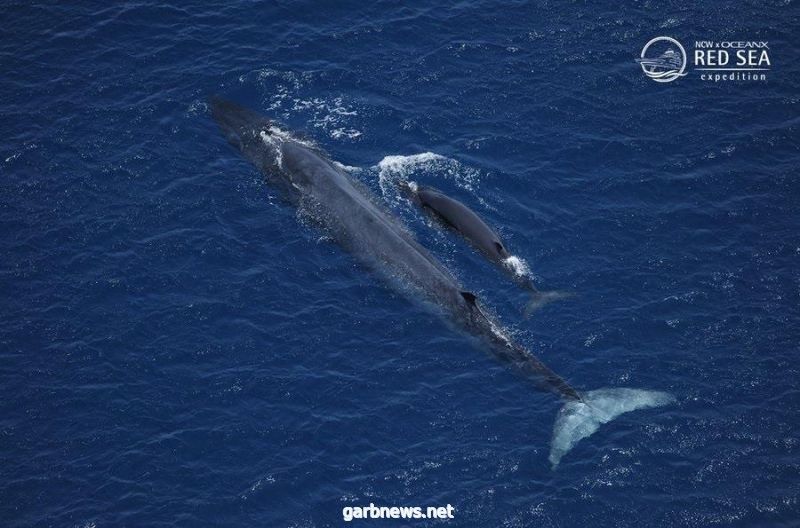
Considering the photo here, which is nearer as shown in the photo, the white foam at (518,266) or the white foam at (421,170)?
the white foam at (518,266)

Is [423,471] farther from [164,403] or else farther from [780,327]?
[780,327]

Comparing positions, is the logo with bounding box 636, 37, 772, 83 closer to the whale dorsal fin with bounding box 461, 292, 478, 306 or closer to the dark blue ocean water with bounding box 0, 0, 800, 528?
the dark blue ocean water with bounding box 0, 0, 800, 528

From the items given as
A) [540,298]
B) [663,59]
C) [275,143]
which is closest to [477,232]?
[540,298]

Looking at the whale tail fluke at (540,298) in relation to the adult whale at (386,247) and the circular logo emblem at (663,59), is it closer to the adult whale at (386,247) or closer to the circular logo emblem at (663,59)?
the adult whale at (386,247)

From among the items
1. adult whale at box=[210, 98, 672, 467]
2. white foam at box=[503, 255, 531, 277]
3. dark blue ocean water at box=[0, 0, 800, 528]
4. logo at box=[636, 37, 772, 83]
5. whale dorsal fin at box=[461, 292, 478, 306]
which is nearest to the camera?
dark blue ocean water at box=[0, 0, 800, 528]

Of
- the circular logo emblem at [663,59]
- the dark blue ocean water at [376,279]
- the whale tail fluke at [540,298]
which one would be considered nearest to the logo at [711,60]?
the circular logo emblem at [663,59]

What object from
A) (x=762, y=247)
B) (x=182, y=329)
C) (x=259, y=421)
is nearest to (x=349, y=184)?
(x=182, y=329)

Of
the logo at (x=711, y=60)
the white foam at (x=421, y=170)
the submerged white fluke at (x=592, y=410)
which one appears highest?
the logo at (x=711, y=60)

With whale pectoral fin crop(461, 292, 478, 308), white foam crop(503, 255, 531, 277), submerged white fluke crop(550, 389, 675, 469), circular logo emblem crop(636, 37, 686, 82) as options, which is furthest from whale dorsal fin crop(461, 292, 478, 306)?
circular logo emblem crop(636, 37, 686, 82)
